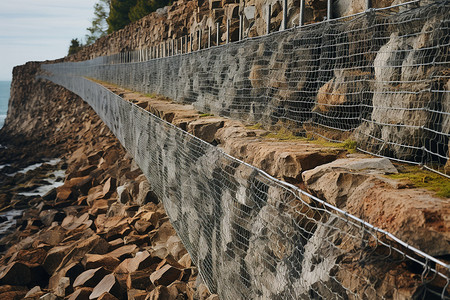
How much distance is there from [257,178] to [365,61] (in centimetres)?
149

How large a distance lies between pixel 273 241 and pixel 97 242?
4.61m

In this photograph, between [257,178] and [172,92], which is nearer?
[257,178]

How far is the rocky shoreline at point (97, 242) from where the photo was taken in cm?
558

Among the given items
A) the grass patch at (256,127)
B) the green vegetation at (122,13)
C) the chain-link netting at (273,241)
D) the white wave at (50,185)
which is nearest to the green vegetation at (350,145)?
the chain-link netting at (273,241)

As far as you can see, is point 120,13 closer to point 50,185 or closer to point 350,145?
point 50,185

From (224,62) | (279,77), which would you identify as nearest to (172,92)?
(224,62)

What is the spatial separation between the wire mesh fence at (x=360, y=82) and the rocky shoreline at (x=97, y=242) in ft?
6.33

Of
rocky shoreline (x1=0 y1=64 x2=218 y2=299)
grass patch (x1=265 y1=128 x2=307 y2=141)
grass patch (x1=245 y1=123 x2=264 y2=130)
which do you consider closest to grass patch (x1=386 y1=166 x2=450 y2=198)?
grass patch (x1=265 y1=128 x2=307 y2=141)

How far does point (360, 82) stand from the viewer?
4.05m

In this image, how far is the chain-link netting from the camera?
222cm

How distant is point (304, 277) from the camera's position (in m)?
2.75

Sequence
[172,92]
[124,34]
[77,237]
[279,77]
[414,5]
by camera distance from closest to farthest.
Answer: [414,5] < [279,77] < [77,237] < [172,92] < [124,34]

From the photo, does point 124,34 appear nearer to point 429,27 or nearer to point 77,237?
point 77,237

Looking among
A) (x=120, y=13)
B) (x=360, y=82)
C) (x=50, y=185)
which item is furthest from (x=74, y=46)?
(x=360, y=82)
